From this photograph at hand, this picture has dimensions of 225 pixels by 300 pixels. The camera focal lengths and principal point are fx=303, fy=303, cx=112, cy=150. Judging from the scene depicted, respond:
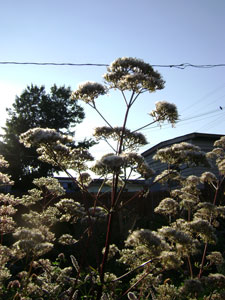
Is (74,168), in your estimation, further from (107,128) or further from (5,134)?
(5,134)

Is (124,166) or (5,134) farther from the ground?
(5,134)

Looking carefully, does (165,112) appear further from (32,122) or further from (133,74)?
(32,122)

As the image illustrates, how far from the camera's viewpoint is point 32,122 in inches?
1305

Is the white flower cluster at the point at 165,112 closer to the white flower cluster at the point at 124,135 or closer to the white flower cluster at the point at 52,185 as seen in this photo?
the white flower cluster at the point at 124,135

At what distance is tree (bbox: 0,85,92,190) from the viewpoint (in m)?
29.2

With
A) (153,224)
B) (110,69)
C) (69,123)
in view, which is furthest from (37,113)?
(110,69)

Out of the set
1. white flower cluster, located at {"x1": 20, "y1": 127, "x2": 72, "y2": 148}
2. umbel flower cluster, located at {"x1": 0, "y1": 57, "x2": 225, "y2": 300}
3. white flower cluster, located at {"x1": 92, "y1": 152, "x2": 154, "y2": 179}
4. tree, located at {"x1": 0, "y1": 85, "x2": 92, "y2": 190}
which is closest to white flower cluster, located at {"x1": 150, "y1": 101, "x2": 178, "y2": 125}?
umbel flower cluster, located at {"x1": 0, "y1": 57, "x2": 225, "y2": 300}

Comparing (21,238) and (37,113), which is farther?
(37,113)

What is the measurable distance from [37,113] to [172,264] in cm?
3298

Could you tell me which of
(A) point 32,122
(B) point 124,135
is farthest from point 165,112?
(A) point 32,122

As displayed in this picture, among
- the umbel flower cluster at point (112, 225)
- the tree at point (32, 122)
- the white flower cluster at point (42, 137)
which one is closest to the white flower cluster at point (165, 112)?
the umbel flower cluster at point (112, 225)

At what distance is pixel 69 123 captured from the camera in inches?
1387

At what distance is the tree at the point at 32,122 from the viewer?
29.2 m

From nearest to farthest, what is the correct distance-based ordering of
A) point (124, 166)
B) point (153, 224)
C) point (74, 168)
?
point (124, 166), point (74, 168), point (153, 224)
